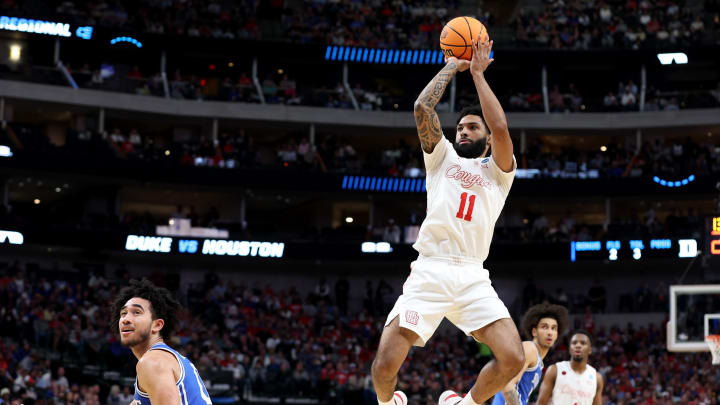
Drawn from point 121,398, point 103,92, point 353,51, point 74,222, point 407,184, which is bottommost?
point 121,398

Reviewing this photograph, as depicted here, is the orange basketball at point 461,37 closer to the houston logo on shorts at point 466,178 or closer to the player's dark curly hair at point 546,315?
the houston logo on shorts at point 466,178

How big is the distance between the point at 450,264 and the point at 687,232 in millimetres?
36986

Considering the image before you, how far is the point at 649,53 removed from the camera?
163 ft

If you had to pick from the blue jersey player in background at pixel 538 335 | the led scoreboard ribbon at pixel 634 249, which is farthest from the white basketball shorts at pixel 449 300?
the led scoreboard ribbon at pixel 634 249

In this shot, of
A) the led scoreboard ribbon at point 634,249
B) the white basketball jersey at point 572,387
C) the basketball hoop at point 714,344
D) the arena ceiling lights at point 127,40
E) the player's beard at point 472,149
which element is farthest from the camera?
the arena ceiling lights at point 127,40

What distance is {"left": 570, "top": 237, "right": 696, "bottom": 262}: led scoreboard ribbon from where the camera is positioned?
43.9m

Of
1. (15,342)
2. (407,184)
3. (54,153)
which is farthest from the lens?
(407,184)

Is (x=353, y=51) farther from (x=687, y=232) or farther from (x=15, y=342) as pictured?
(x=15, y=342)

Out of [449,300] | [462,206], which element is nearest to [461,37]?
[462,206]

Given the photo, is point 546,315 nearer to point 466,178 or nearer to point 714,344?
point 466,178

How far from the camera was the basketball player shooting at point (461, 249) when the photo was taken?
30.7 ft

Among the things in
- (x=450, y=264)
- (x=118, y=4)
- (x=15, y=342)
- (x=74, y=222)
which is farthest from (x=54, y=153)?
(x=450, y=264)

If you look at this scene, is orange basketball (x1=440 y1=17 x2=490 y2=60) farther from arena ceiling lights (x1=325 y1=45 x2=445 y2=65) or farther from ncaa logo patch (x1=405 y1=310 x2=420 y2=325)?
arena ceiling lights (x1=325 y1=45 x2=445 y2=65)

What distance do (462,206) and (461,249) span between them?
397 mm
